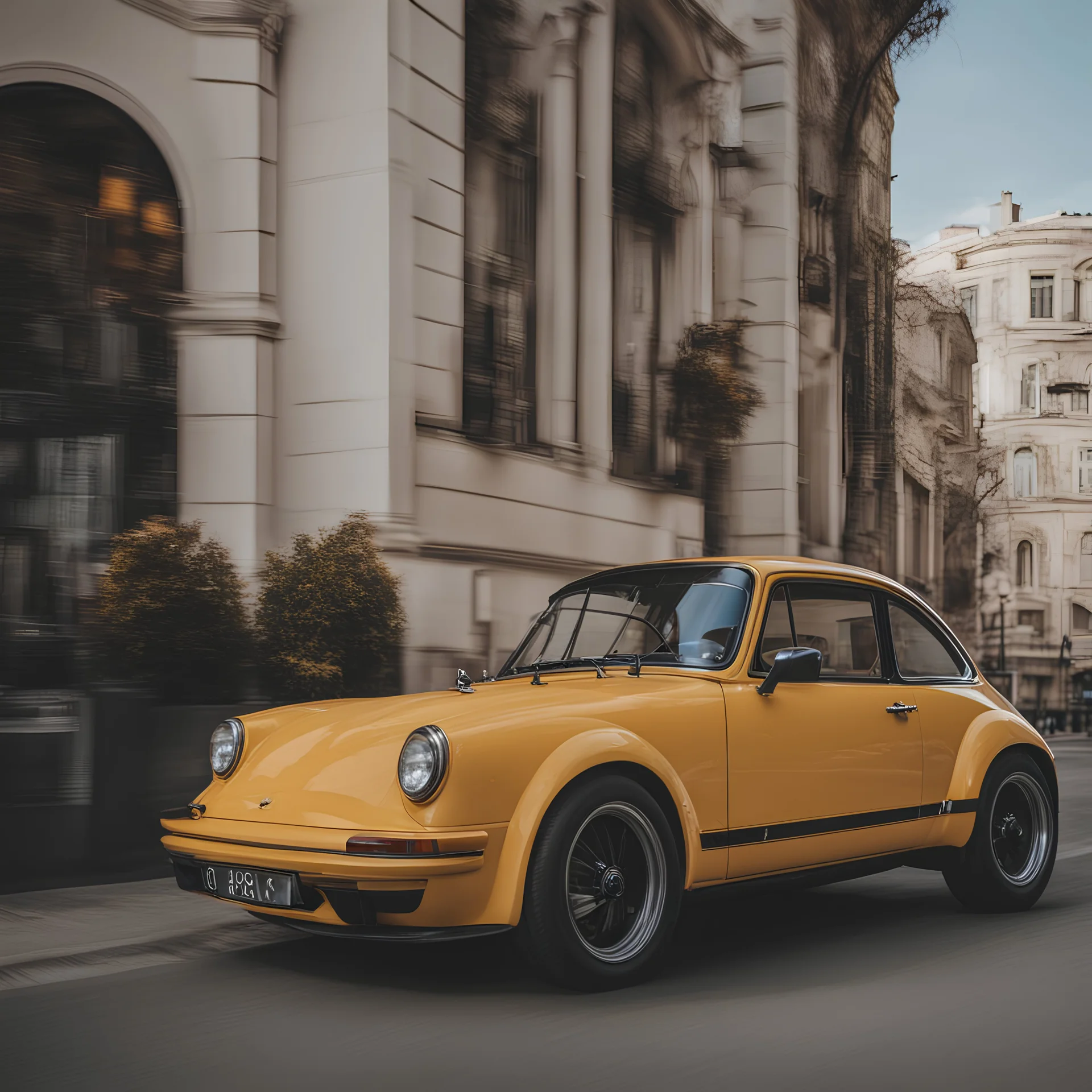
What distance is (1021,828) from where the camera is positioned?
653 cm

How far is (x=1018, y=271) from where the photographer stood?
50281 mm

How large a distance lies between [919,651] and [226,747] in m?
3.21

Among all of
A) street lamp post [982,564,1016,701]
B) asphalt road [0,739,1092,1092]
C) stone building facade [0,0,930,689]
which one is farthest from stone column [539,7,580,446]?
street lamp post [982,564,1016,701]

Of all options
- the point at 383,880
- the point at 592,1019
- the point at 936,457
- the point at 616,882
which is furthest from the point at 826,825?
the point at 936,457

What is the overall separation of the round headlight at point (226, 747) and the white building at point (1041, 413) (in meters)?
47.8

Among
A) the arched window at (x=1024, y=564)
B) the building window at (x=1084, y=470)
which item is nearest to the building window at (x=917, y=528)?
the arched window at (x=1024, y=564)

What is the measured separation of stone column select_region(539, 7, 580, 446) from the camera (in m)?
13.1

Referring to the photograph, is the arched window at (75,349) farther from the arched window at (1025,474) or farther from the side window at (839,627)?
the arched window at (1025,474)

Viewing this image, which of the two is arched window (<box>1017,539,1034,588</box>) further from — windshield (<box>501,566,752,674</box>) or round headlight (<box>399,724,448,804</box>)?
round headlight (<box>399,724,448,804</box>)

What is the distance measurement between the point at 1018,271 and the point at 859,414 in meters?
32.7

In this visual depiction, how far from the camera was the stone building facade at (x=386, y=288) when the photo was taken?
8.78 metres

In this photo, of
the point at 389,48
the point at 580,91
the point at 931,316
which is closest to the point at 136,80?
the point at 389,48

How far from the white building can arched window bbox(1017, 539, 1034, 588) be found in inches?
1.5

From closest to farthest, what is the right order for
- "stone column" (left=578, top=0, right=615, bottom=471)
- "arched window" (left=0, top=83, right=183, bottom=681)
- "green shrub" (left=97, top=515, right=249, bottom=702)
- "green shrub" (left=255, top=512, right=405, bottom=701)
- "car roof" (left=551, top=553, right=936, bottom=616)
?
"car roof" (left=551, top=553, right=936, bottom=616) → "arched window" (left=0, top=83, right=183, bottom=681) → "green shrub" (left=97, top=515, right=249, bottom=702) → "green shrub" (left=255, top=512, right=405, bottom=701) → "stone column" (left=578, top=0, right=615, bottom=471)
